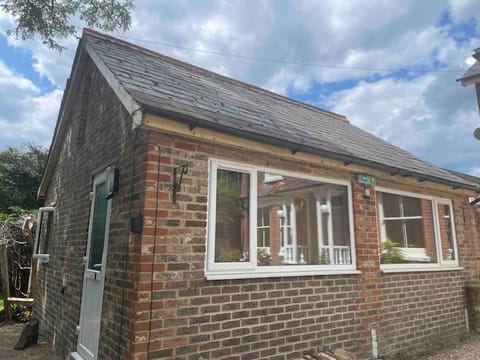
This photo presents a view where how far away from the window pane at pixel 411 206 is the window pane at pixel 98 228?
571 centimetres

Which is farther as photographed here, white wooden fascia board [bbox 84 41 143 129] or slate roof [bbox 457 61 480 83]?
slate roof [bbox 457 61 480 83]

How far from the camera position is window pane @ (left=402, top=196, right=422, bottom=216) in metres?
6.56

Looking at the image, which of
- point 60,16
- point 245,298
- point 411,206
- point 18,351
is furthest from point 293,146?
point 18,351

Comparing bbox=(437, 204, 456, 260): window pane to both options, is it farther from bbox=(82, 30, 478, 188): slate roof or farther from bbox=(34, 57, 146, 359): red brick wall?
bbox=(34, 57, 146, 359): red brick wall

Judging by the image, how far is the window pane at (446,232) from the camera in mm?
6887

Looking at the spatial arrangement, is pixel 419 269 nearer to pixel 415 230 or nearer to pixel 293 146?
pixel 415 230

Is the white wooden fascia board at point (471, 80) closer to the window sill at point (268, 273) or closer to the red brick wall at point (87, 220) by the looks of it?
the window sill at point (268, 273)

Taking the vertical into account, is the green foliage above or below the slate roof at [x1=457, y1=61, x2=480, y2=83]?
below

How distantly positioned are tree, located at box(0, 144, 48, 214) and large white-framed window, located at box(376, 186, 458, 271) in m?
18.2

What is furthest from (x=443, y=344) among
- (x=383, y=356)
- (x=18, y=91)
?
(x=18, y=91)

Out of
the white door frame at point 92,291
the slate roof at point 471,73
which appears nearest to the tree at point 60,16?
the white door frame at point 92,291

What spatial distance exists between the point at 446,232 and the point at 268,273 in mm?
5169

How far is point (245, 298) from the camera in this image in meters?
3.82

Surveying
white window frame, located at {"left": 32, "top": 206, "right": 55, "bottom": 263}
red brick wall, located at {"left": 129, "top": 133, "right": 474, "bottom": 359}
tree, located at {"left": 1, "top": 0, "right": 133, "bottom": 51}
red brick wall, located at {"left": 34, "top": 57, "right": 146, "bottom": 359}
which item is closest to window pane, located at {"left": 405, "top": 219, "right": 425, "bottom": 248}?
red brick wall, located at {"left": 129, "top": 133, "right": 474, "bottom": 359}
